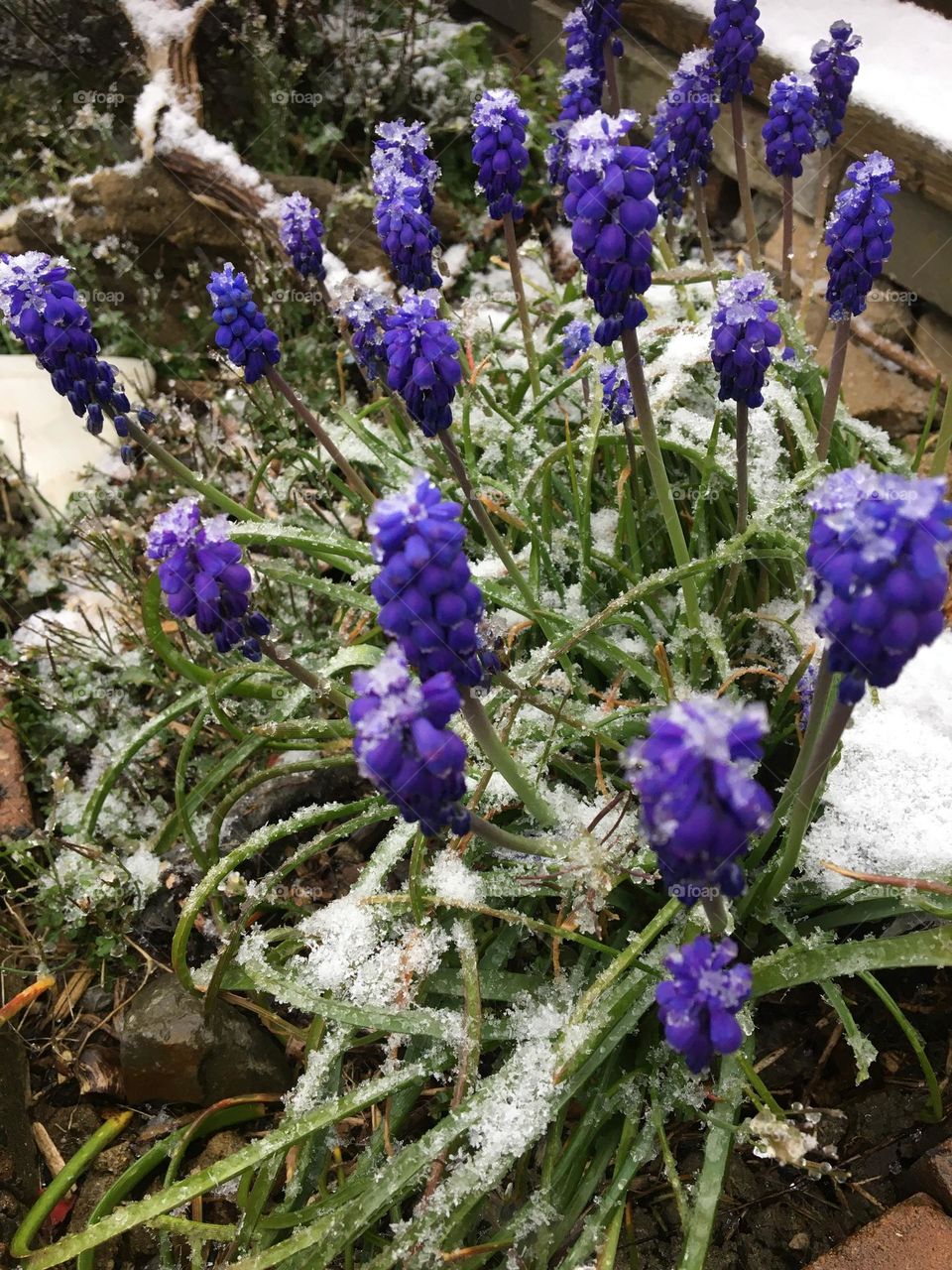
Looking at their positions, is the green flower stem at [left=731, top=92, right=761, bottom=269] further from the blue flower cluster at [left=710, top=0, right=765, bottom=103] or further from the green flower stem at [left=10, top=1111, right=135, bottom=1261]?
the green flower stem at [left=10, top=1111, right=135, bottom=1261]

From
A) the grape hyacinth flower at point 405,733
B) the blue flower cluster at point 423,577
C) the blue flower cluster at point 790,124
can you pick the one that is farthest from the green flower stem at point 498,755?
the blue flower cluster at point 790,124

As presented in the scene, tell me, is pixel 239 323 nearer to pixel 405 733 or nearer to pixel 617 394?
pixel 617 394

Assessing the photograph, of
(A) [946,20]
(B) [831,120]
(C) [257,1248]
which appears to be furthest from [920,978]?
(A) [946,20]

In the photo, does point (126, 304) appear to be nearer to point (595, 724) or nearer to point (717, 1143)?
point (595, 724)

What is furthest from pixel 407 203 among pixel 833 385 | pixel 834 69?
pixel 834 69

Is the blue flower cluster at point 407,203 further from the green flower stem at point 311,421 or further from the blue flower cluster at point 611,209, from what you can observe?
the blue flower cluster at point 611,209
